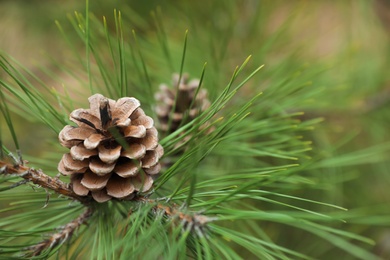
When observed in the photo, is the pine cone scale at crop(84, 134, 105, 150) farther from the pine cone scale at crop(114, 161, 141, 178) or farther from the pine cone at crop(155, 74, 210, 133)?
the pine cone at crop(155, 74, 210, 133)

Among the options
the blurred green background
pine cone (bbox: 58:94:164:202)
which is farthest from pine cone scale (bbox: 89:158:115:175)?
the blurred green background

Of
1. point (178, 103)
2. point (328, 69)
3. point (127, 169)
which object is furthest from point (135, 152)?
point (328, 69)

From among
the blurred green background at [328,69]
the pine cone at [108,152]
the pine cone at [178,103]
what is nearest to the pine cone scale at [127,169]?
the pine cone at [108,152]

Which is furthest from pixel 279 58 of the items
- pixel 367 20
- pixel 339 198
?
pixel 339 198

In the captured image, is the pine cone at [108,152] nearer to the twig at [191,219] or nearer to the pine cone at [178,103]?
the twig at [191,219]

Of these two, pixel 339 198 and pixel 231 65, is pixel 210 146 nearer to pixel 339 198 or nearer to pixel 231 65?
pixel 231 65

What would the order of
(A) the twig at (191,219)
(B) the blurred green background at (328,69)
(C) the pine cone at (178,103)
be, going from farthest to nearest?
(B) the blurred green background at (328,69), (C) the pine cone at (178,103), (A) the twig at (191,219)
